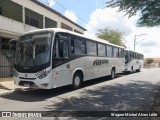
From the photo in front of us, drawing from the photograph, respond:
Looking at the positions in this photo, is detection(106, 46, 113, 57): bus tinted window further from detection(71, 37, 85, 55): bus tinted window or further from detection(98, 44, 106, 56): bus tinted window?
detection(71, 37, 85, 55): bus tinted window

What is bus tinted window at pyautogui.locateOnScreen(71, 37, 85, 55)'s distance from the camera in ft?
43.6

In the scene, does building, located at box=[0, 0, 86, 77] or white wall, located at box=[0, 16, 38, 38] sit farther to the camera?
building, located at box=[0, 0, 86, 77]

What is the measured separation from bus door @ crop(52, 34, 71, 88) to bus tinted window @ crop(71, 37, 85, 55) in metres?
0.78

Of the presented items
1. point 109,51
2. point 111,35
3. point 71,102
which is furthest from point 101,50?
point 111,35

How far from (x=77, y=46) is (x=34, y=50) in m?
3.13

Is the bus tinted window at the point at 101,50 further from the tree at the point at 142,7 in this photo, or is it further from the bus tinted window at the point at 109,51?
the tree at the point at 142,7

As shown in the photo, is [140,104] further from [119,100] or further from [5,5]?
[5,5]

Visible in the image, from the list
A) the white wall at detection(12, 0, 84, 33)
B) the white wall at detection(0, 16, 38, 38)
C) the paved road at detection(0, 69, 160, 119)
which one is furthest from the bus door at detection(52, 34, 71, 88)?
the white wall at detection(12, 0, 84, 33)

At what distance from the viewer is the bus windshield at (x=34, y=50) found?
11133mm

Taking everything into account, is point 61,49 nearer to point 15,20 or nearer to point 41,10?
point 15,20

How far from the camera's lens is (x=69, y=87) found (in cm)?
1434

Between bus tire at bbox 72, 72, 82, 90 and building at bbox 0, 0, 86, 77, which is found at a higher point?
building at bbox 0, 0, 86, 77

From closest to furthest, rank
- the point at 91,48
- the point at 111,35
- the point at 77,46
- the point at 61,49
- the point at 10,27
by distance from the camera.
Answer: the point at 61,49 < the point at 77,46 < the point at 91,48 < the point at 10,27 < the point at 111,35

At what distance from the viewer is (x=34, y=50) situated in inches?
450
